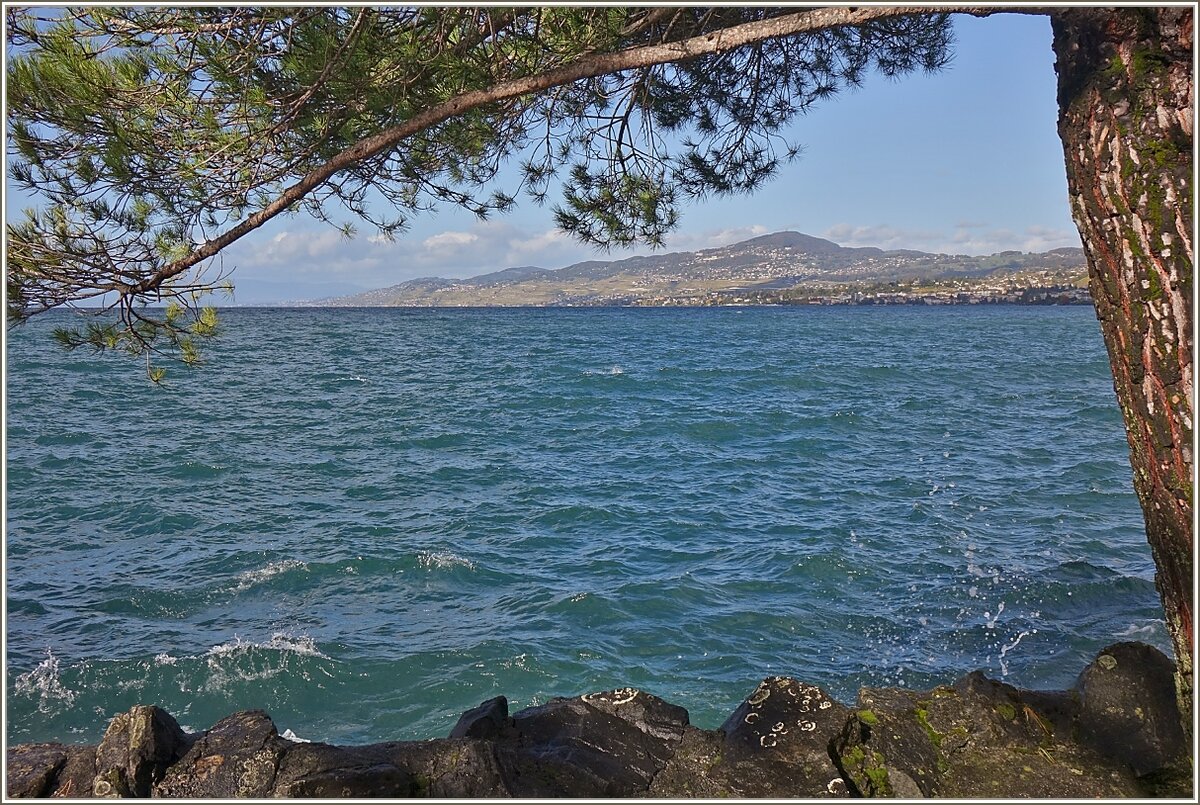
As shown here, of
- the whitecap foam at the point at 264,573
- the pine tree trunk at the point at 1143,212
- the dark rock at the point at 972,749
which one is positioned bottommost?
the whitecap foam at the point at 264,573

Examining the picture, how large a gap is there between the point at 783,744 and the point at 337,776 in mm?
2013

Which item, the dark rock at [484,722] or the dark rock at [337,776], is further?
the dark rock at [484,722]

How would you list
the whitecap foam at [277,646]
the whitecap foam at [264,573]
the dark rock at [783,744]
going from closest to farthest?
1. the dark rock at [783,744]
2. the whitecap foam at [277,646]
3. the whitecap foam at [264,573]

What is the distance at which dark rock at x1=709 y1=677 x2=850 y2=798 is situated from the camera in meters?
3.63

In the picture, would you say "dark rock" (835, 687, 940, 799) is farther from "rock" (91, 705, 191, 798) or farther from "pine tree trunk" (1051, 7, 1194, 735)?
"rock" (91, 705, 191, 798)

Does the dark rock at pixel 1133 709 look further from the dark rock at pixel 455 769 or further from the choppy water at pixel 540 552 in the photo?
the choppy water at pixel 540 552

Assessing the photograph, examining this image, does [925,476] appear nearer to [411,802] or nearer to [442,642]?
[442,642]

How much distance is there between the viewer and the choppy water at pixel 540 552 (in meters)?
7.32

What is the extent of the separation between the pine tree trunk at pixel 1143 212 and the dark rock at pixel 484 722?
3.12 metres

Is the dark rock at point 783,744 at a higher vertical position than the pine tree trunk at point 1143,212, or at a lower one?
lower

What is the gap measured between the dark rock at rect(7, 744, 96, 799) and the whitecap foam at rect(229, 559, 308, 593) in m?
5.84

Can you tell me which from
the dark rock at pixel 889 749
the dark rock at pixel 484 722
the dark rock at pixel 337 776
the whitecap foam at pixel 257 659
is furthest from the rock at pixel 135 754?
the whitecap foam at pixel 257 659

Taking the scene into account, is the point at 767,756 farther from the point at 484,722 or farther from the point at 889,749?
the point at 484,722

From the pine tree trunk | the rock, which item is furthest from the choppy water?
the pine tree trunk
